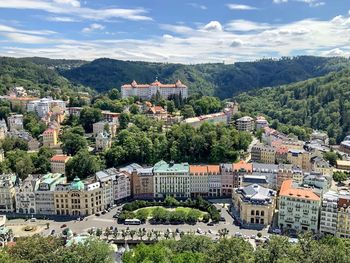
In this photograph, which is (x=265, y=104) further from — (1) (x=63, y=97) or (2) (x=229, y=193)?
(2) (x=229, y=193)

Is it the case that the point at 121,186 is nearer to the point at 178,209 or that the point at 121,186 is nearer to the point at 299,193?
the point at 178,209

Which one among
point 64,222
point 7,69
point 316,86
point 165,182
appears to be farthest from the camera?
point 7,69

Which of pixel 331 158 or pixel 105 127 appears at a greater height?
pixel 105 127

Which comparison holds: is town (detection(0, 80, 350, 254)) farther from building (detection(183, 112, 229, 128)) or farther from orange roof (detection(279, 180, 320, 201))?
building (detection(183, 112, 229, 128))

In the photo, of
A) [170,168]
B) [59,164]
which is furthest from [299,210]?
[59,164]

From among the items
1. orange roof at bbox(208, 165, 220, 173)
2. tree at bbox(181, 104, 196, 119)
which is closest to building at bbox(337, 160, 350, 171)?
orange roof at bbox(208, 165, 220, 173)

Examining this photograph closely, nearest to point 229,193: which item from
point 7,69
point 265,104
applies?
point 265,104

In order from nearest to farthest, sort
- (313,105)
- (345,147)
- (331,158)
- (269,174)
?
(269,174) < (331,158) < (345,147) < (313,105)
